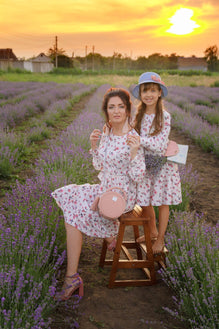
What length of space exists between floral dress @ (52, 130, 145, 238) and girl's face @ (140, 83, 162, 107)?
31cm

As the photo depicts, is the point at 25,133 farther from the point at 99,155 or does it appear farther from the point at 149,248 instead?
the point at 149,248

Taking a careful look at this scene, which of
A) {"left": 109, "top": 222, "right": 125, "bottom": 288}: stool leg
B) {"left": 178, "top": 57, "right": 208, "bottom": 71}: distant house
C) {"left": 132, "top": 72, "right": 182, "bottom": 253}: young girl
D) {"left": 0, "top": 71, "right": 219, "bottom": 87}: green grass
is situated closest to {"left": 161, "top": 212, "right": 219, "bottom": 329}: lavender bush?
{"left": 132, "top": 72, "right": 182, "bottom": 253}: young girl

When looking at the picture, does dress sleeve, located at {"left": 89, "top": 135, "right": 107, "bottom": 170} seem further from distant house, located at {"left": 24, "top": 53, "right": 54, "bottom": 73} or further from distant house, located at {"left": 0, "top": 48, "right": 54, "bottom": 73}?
distant house, located at {"left": 24, "top": 53, "right": 54, "bottom": 73}

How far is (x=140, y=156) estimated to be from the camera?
2465mm

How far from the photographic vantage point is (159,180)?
9.02ft

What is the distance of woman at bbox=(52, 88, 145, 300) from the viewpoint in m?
2.41

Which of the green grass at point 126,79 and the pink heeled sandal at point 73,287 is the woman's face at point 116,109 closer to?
the pink heeled sandal at point 73,287

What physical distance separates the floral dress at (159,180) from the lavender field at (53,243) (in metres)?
0.29

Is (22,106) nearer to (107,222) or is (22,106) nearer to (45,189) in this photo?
(45,189)

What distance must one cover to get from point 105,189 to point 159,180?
503 millimetres

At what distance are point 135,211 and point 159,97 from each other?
99cm

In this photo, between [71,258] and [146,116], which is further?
[146,116]

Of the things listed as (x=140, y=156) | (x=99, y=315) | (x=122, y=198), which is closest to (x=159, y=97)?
(x=140, y=156)

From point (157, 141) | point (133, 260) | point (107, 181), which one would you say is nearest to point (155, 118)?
point (157, 141)
